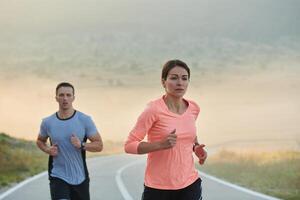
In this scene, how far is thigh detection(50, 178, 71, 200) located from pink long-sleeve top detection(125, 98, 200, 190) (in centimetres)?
162

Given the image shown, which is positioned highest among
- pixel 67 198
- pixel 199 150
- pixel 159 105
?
pixel 159 105

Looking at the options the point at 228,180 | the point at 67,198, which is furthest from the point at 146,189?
the point at 228,180

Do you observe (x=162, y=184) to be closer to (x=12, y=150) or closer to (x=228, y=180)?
(x=228, y=180)

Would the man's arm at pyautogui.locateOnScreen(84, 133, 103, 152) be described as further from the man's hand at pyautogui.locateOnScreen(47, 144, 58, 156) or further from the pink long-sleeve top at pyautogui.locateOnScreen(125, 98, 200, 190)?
the pink long-sleeve top at pyautogui.locateOnScreen(125, 98, 200, 190)

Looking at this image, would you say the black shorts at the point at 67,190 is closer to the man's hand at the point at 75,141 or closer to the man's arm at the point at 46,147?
the man's arm at the point at 46,147

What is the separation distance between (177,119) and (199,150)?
41cm

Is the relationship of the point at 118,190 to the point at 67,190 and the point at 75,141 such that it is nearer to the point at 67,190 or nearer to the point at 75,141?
the point at 67,190

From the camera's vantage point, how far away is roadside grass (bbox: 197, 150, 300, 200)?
13.6 m

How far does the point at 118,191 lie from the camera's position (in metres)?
13.2

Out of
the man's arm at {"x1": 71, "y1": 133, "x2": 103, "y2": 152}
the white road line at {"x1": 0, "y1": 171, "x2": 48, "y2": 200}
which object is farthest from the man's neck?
the white road line at {"x1": 0, "y1": 171, "x2": 48, "y2": 200}

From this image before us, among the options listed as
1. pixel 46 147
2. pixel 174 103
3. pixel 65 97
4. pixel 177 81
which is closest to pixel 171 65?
pixel 177 81

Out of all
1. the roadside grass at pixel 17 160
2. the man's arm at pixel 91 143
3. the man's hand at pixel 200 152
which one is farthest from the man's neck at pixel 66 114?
the roadside grass at pixel 17 160

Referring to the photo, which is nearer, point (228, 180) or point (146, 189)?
point (146, 189)

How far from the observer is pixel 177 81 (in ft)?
17.1
